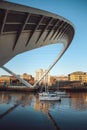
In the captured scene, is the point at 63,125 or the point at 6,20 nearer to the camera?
the point at 6,20

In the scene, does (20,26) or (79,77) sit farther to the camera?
(79,77)

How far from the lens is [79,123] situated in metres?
23.5

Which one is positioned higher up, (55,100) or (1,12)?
(1,12)

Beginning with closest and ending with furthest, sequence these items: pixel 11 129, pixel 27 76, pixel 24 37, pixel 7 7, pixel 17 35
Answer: pixel 7 7 < pixel 17 35 < pixel 24 37 < pixel 11 129 < pixel 27 76

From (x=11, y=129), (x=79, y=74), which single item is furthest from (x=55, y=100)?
(x=79, y=74)

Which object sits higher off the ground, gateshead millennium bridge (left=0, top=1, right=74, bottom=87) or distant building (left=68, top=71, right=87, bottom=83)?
distant building (left=68, top=71, right=87, bottom=83)

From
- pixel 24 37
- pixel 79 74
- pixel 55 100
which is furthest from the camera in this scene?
pixel 79 74

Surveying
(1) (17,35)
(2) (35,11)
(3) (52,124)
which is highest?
(2) (35,11)

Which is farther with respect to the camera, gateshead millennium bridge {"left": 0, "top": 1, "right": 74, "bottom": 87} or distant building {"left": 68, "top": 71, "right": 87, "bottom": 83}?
distant building {"left": 68, "top": 71, "right": 87, "bottom": 83}

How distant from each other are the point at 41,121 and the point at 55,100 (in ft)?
72.1

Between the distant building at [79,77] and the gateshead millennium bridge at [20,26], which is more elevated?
the distant building at [79,77]

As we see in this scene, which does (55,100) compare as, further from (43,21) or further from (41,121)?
(43,21)

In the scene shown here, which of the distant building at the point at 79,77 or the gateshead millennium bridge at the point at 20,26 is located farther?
the distant building at the point at 79,77

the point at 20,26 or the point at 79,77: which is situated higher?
the point at 79,77
